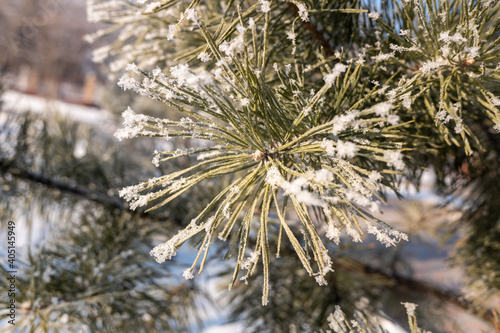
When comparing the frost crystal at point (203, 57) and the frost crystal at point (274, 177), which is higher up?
the frost crystal at point (203, 57)

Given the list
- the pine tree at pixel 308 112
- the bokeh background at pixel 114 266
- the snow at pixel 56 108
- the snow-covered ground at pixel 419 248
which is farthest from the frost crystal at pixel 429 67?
the snow at pixel 56 108

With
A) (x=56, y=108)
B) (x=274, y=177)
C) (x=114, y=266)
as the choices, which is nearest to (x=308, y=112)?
(x=274, y=177)

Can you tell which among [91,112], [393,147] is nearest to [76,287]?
[393,147]

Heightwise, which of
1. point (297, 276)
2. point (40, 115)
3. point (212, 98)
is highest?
point (40, 115)

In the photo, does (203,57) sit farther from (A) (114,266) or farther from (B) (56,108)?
(B) (56,108)

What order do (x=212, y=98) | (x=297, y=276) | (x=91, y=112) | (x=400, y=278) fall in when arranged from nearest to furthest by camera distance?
(x=212, y=98), (x=297, y=276), (x=400, y=278), (x=91, y=112)

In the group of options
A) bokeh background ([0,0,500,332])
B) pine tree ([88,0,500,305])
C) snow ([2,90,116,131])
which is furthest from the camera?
snow ([2,90,116,131])

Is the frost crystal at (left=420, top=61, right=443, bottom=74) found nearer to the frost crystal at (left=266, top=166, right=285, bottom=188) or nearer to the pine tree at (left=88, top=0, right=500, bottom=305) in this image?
the pine tree at (left=88, top=0, right=500, bottom=305)

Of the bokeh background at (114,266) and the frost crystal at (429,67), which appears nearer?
the frost crystal at (429,67)

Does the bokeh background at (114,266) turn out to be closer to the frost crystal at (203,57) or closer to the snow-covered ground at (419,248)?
the snow-covered ground at (419,248)

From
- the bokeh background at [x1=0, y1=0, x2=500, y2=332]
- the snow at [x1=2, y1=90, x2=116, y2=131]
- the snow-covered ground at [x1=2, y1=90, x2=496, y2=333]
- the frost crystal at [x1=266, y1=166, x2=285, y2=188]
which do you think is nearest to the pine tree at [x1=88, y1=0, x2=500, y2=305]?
the frost crystal at [x1=266, y1=166, x2=285, y2=188]

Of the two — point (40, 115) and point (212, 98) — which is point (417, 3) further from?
point (40, 115)
